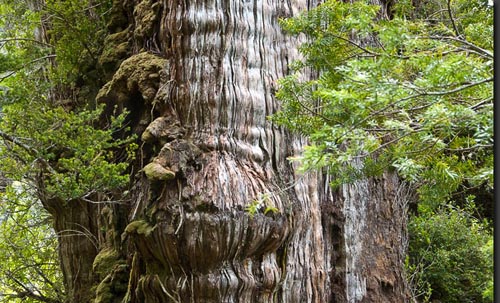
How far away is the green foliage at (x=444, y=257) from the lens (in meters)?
7.14

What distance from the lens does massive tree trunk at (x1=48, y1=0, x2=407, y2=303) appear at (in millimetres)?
4398

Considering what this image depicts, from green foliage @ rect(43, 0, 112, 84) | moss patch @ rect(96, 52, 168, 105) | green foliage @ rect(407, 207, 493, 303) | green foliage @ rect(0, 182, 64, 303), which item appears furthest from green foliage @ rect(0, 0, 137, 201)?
green foliage @ rect(407, 207, 493, 303)

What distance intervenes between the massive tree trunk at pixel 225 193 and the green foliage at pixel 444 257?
1455mm

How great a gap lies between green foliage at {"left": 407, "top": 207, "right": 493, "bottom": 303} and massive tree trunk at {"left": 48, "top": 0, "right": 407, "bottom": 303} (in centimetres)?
145

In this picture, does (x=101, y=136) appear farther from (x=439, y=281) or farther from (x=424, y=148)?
(x=439, y=281)

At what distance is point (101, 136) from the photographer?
4879 mm

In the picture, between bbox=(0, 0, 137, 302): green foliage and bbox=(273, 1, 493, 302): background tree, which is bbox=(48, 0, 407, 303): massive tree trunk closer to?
bbox=(0, 0, 137, 302): green foliage

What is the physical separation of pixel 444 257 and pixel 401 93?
16.9ft

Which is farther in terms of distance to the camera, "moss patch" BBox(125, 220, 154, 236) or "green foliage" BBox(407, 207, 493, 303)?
"green foliage" BBox(407, 207, 493, 303)

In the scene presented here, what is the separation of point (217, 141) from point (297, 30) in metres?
1.38

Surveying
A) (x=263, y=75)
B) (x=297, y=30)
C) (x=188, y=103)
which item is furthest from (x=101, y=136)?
(x=297, y=30)

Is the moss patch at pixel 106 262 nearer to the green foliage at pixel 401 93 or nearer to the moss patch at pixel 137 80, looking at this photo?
the moss patch at pixel 137 80

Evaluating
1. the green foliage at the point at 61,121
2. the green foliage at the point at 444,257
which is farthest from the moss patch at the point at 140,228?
the green foliage at the point at 444,257

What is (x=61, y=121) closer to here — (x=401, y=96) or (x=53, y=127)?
(x=53, y=127)
